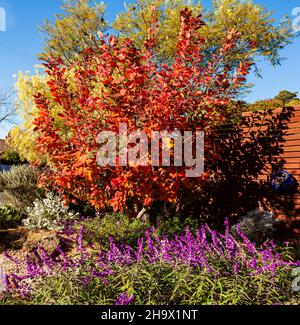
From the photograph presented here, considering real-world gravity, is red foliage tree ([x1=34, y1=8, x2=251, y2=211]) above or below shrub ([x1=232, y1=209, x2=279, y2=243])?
above

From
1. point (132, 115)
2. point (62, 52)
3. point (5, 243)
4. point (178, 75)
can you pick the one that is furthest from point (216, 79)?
point (62, 52)

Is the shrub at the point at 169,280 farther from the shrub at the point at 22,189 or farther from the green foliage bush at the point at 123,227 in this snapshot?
the shrub at the point at 22,189

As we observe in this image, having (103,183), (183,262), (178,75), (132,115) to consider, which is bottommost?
(183,262)

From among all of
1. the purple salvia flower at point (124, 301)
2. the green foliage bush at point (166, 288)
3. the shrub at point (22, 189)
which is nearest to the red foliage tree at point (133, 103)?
the green foliage bush at point (166, 288)

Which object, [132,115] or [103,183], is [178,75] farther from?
[103,183]

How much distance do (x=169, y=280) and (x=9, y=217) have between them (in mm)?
6614

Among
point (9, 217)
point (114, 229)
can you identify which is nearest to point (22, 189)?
point (9, 217)

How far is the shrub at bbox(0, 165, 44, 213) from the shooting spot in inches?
392

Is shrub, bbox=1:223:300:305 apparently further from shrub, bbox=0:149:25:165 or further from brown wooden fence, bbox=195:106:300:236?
shrub, bbox=0:149:25:165

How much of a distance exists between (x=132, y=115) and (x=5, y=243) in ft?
13.1

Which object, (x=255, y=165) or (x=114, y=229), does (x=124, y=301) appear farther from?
(x=255, y=165)

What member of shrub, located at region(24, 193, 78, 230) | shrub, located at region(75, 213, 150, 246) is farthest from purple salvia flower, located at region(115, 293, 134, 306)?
shrub, located at region(24, 193, 78, 230)

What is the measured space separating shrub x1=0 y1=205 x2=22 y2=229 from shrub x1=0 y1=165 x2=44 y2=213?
0.19 m
